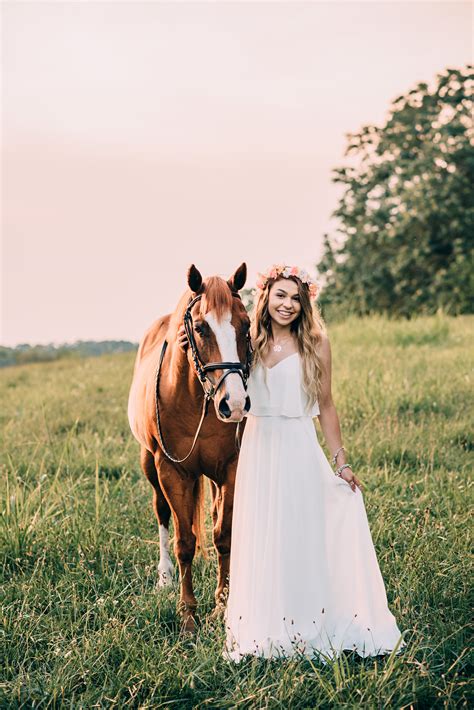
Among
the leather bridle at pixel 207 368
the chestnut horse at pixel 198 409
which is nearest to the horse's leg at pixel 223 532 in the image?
the chestnut horse at pixel 198 409

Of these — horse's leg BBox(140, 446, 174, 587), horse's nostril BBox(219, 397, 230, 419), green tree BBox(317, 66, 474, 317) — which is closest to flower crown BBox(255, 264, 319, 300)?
horse's nostril BBox(219, 397, 230, 419)

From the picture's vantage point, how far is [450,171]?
64.7ft

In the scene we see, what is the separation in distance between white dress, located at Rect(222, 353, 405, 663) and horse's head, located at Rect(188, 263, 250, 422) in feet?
1.31

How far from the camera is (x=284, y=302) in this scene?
3807mm

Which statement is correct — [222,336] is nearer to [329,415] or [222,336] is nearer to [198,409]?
[198,409]

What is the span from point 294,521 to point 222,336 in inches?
42.0

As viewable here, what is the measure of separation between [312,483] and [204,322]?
1.04 metres

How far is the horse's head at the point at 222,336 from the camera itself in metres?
3.31

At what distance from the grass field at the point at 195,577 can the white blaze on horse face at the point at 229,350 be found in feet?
4.14

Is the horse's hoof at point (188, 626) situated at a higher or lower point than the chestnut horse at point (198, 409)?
lower

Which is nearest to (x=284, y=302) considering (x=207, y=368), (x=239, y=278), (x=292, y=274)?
(x=292, y=274)

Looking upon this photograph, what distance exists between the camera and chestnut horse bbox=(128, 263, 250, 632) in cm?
343

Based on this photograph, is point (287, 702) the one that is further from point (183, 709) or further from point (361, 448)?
point (361, 448)

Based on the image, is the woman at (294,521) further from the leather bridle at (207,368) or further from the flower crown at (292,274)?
the leather bridle at (207,368)
